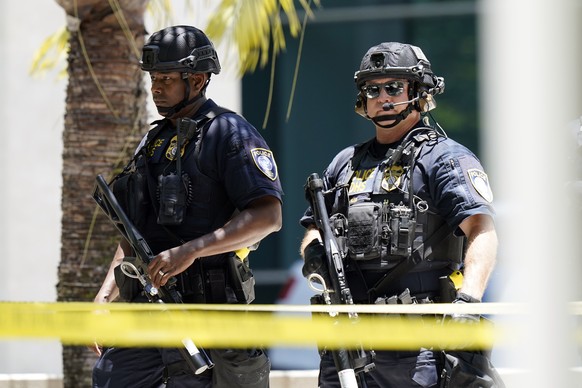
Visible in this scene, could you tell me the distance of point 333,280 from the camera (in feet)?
12.0

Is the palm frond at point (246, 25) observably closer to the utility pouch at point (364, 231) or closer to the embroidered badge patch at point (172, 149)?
the embroidered badge patch at point (172, 149)

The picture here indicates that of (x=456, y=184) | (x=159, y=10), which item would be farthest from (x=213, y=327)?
(x=159, y=10)

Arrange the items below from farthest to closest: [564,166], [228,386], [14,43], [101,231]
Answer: [14,43]
[101,231]
[228,386]
[564,166]

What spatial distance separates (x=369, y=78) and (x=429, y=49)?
17.4 feet

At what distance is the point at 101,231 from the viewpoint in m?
5.46

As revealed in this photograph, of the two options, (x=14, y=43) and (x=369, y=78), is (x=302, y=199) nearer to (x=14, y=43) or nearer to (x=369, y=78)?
(x=14, y=43)

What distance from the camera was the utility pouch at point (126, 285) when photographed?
12.8ft

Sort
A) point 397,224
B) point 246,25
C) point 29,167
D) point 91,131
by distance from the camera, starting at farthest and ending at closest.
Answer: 1. point 29,167
2. point 246,25
3. point 91,131
4. point 397,224

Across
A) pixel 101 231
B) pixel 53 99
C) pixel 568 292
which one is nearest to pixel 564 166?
pixel 568 292

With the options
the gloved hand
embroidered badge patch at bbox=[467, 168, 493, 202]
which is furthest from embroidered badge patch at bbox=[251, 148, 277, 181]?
the gloved hand

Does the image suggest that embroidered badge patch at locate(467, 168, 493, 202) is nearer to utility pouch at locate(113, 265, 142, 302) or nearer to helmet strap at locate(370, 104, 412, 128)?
helmet strap at locate(370, 104, 412, 128)

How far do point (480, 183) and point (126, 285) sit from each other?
1.20m

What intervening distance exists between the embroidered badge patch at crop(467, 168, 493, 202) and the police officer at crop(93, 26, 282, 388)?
63cm

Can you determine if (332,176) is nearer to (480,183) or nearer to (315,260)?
(315,260)
